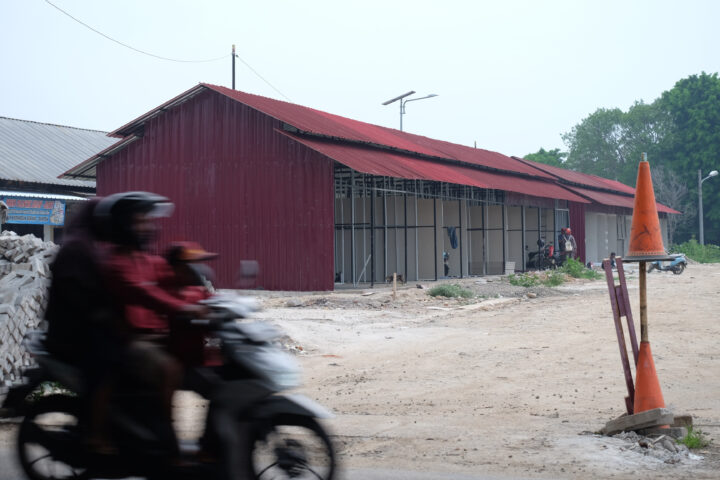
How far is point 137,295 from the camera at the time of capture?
13.3 feet

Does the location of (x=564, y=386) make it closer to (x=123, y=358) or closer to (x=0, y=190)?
(x=123, y=358)

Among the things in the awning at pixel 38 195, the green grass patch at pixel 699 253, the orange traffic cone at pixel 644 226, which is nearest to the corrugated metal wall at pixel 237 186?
the awning at pixel 38 195

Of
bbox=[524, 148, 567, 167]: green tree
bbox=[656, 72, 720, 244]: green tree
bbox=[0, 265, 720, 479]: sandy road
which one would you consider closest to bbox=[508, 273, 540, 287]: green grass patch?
bbox=[0, 265, 720, 479]: sandy road

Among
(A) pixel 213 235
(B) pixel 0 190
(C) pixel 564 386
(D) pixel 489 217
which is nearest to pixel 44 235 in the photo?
(B) pixel 0 190

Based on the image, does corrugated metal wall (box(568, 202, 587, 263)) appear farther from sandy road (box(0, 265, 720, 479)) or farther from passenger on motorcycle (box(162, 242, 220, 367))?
passenger on motorcycle (box(162, 242, 220, 367))

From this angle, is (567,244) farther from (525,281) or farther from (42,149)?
(42,149)

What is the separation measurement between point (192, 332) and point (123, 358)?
14.9 inches

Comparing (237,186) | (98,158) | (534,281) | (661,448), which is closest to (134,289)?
(661,448)

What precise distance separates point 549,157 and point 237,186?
253ft

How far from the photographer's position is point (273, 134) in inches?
885

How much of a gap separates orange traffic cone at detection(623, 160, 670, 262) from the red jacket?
392 centimetres

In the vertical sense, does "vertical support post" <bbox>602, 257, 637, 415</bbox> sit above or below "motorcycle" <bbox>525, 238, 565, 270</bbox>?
below

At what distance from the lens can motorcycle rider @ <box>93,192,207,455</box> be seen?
399 centimetres

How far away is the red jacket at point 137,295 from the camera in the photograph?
158 inches
